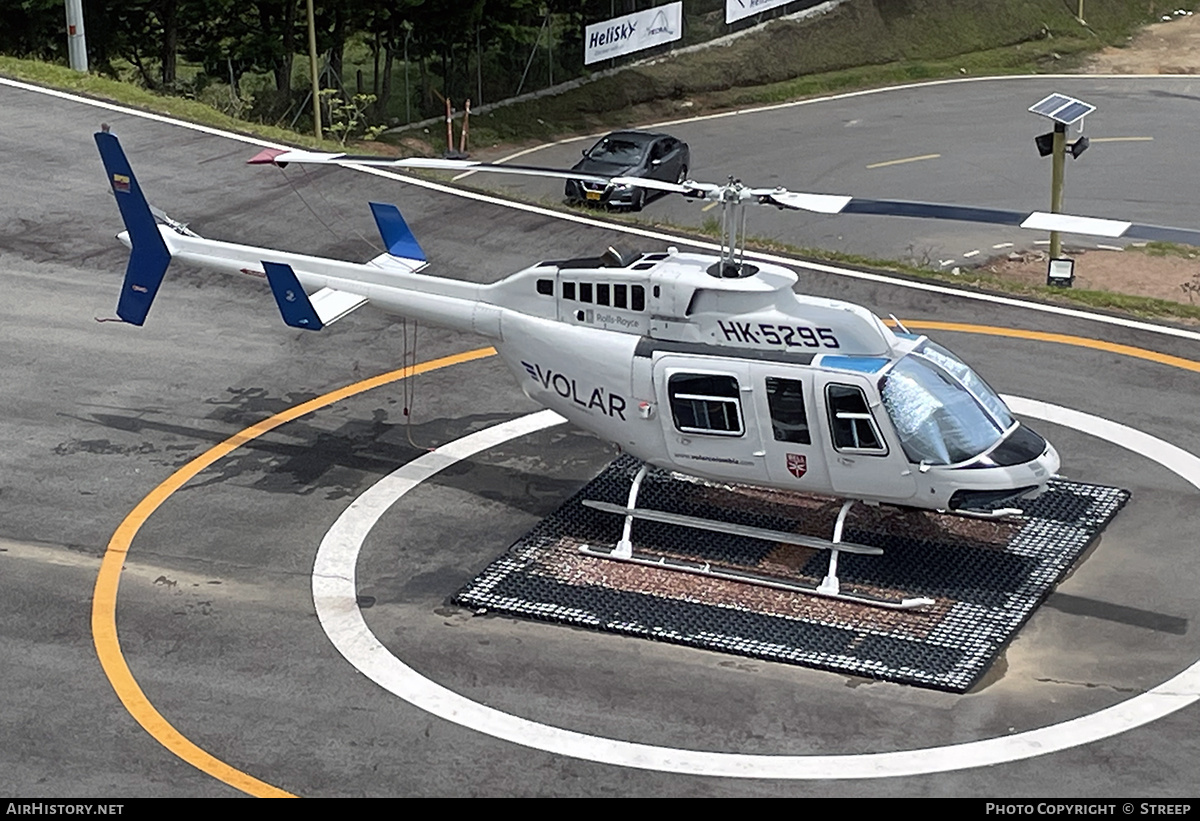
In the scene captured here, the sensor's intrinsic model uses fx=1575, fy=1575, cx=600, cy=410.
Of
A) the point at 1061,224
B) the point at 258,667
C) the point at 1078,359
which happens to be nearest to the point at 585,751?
the point at 258,667

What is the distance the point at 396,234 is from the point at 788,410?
6.48 metres

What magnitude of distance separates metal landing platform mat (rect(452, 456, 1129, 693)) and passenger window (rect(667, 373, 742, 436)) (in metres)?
1.60

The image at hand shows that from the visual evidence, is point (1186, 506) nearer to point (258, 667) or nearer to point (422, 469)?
point (422, 469)

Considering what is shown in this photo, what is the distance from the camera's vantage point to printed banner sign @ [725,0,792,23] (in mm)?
55344

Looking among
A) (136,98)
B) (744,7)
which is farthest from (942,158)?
(136,98)

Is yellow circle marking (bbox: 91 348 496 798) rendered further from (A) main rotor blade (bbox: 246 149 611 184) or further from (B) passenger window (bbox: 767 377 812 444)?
(B) passenger window (bbox: 767 377 812 444)

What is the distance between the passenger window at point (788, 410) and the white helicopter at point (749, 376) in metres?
0.02

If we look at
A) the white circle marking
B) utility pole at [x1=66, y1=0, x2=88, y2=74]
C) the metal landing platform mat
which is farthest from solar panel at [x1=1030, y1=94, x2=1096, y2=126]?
utility pole at [x1=66, y1=0, x2=88, y2=74]

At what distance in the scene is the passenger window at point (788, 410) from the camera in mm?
17281

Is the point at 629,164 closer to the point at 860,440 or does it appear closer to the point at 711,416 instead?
the point at 711,416

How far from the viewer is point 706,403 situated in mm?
17781

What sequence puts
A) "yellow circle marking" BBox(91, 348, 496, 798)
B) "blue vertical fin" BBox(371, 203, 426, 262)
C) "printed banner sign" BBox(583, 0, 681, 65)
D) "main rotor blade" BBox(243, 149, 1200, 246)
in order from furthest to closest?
"printed banner sign" BBox(583, 0, 681, 65), "blue vertical fin" BBox(371, 203, 426, 262), "main rotor blade" BBox(243, 149, 1200, 246), "yellow circle marking" BBox(91, 348, 496, 798)

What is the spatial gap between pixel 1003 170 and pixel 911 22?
1896cm
